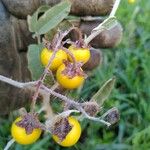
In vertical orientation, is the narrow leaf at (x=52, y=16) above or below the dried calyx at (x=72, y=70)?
above

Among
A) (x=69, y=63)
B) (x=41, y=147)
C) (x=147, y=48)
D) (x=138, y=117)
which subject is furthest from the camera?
(x=147, y=48)

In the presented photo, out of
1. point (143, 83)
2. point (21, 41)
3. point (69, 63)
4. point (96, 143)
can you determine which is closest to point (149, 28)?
point (143, 83)

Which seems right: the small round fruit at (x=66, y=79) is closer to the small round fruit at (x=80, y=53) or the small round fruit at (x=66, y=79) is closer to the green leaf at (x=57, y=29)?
the small round fruit at (x=80, y=53)

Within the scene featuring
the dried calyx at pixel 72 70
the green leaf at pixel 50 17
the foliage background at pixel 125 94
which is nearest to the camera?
the dried calyx at pixel 72 70

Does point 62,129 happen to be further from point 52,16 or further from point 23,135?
point 52,16

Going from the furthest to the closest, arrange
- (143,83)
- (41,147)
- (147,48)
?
(147,48) → (143,83) → (41,147)

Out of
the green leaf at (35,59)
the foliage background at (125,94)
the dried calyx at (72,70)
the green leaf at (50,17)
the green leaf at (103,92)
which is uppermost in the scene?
the green leaf at (50,17)

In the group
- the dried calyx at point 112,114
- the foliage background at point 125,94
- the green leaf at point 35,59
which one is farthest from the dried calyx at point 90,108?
the foliage background at point 125,94

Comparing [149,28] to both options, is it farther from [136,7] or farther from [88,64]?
[88,64]
